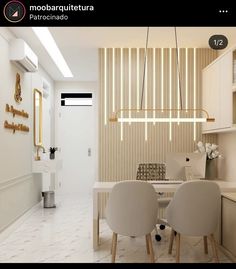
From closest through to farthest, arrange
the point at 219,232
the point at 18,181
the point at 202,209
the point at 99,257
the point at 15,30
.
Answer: the point at 202,209, the point at 99,257, the point at 219,232, the point at 15,30, the point at 18,181

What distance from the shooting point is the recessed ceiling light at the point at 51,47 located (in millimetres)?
4523

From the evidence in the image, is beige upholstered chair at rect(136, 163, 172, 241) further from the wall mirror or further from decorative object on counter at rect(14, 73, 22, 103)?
the wall mirror

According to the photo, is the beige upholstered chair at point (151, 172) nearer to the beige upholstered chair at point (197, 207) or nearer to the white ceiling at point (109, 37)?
Result: the beige upholstered chair at point (197, 207)

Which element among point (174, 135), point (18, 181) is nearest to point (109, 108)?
point (174, 135)

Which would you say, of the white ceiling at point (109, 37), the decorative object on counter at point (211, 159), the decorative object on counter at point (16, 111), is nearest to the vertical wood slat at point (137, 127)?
the white ceiling at point (109, 37)

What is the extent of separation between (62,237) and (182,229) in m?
1.64

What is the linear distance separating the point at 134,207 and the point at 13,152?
2243mm

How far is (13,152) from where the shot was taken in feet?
15.4

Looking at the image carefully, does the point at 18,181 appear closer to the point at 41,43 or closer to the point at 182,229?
the point at 41,43

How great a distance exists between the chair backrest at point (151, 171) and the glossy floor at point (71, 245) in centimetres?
74

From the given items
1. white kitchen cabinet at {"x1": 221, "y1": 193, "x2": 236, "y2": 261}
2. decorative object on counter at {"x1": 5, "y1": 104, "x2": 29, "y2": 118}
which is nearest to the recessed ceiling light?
decorative object on counter at {"x1": 5, "y1": 104, "x2": 29, "y2": 118}

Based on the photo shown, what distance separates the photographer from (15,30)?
179 inches

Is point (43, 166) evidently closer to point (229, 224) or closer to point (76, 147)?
point (76, 147)
